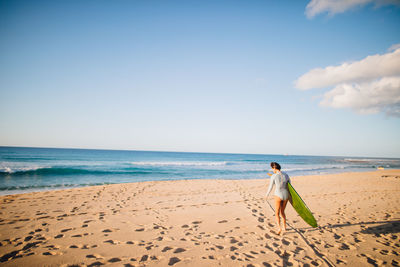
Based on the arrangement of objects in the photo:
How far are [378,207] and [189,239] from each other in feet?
24.8

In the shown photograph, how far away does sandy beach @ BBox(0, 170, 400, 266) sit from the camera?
3.32 metres

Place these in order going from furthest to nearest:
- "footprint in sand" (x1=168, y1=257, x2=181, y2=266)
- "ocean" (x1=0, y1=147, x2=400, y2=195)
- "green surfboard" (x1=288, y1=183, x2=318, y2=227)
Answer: "ocean" (x1=0, y1=147, x2=400, y2=195) → "green surfboard" (x1=288, y1=183, x2=318, y2=227) → "footprint in sand" (x1=168, y1=257, x2=181, y2=266)

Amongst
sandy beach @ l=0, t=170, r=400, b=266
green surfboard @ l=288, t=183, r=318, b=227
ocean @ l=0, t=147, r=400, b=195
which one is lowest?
ocean @ l=0, t=147, r=400, b=195

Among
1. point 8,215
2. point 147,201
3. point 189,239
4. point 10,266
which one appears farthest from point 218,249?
point 8,215

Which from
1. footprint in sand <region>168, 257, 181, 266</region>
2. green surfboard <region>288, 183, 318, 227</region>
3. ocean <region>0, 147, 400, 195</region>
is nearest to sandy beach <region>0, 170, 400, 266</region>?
footprint in sand <region>168, 257, 181, 266</region>

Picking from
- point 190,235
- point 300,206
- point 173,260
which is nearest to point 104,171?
point 190,235

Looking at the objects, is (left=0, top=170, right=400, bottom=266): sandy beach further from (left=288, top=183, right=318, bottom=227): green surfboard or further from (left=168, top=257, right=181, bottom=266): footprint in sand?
(left=288, top=183, right=318, bottom=227): green surfboard

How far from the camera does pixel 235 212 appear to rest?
603cm

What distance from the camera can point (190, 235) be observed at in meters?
4.29

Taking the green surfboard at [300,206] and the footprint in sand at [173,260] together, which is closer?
the footprint in sand at [173,260]

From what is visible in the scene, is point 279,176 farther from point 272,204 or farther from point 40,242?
point 40,242

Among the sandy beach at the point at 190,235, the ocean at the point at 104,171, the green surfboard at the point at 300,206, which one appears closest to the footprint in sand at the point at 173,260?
Result: the sandy beach at the point at 190,235

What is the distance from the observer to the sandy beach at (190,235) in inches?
131

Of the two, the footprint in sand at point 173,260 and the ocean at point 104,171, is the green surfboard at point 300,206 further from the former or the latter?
the ocean at point 104,171
